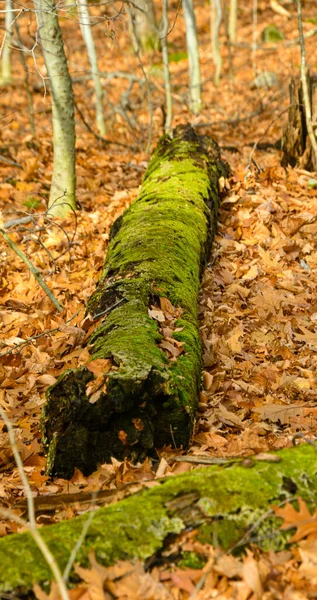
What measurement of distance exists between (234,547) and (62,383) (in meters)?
1.45

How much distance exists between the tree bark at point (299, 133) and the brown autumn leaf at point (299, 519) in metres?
6.44

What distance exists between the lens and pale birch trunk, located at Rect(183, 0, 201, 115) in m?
13.3

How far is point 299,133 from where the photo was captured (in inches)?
316

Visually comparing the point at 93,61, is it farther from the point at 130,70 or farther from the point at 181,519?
the point at 181,519

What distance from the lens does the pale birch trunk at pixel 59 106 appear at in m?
6.54

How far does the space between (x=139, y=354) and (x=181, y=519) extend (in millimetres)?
1293

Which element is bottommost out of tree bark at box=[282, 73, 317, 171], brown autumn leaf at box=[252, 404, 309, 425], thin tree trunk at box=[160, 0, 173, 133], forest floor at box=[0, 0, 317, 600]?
brown autumn leaf at box=[252, 404, 309, 425]

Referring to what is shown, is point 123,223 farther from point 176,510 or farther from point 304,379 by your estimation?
point 176,510

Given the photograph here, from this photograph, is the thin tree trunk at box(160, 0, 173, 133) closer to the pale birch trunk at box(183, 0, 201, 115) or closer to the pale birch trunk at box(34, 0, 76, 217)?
the pale birch trunk at box(34, 0, 76, 217)

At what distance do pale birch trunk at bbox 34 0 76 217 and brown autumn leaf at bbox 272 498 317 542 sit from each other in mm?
4907

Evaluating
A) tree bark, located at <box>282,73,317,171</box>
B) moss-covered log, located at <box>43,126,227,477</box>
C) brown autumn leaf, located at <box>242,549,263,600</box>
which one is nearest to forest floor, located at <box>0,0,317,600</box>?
brown autumn leaf, located at <box>242,549,263,600</box>

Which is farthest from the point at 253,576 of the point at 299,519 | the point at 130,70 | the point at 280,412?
the point at 130,70

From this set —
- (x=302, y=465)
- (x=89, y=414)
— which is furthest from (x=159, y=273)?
(x=302, y=465)

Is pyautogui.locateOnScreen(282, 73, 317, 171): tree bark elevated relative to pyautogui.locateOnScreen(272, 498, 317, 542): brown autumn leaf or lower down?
elevated
